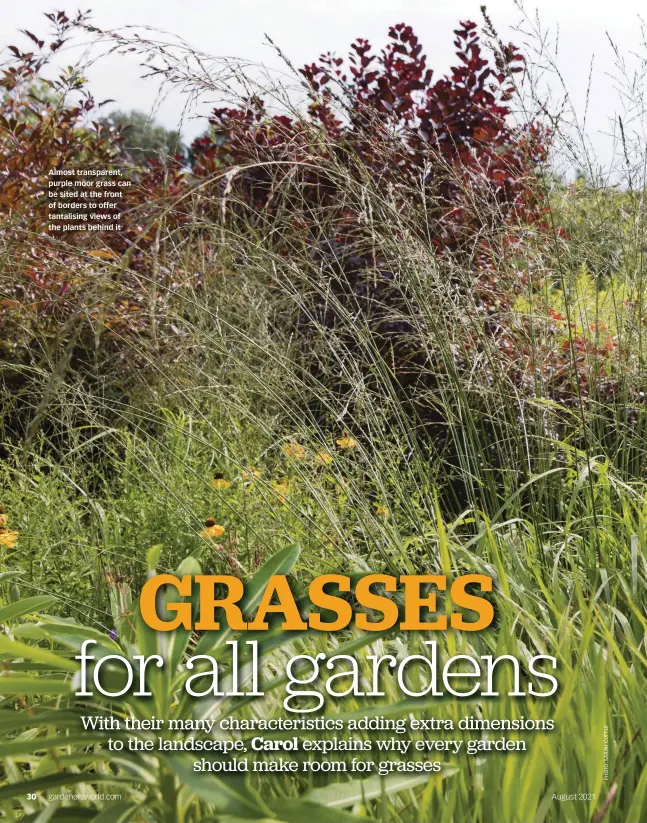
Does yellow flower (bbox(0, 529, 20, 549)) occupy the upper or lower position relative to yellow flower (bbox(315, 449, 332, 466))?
lower

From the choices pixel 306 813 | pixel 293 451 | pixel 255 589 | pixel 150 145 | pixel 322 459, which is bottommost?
pixel 306 813

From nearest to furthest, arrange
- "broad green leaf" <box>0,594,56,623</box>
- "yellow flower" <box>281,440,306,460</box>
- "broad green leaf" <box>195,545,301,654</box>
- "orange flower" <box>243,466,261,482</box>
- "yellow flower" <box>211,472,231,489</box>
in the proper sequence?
1. "broad green leaf" <box>195,545,301,654</box>
2. "broad green leaf" <box>0,594,56,623</box>
3. "orange flower" <box>243,466,261,482</box>
4. "yellow flower" <box>281,440,306,460</box>
5. "yellow flower" <box>211,472,231,489</box>

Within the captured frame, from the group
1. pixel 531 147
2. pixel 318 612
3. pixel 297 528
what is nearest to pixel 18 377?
pixel 297 528

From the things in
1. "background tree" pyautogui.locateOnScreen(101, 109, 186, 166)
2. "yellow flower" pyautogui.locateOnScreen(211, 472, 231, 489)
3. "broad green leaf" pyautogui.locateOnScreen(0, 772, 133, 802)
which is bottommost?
"broad green leaf" pyautogui.locateOnScreen(0, 772, 133, 802)

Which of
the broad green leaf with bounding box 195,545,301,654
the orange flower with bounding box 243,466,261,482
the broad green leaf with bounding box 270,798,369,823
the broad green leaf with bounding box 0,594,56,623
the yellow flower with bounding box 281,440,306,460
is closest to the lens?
the broad green leaf with bounding box 270,798,369,823

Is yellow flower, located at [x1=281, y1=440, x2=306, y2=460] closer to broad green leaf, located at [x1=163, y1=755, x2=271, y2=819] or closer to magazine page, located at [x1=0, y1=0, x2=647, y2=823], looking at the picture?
magazine page, located at [x1=0, y1=0, x2=647, y2=823]

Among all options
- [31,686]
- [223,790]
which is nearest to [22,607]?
[31,686]

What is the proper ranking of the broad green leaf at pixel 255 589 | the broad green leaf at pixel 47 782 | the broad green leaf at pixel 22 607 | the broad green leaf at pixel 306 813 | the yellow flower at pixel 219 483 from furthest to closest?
the yellow flower at pixel 219 483
the broad green leaf at pixel 22 607
the broad green leaf at pixel 255 589
the broad green leaf at pixel 47 782
the broad green leaf at pixel 306 813

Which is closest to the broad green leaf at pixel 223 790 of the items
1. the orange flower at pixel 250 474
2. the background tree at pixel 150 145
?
the orange flower at pixel 250 474

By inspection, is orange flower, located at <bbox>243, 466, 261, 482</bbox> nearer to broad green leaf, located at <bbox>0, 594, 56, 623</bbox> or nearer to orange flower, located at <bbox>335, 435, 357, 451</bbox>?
orange flower, located at <bbox>335, 435, 357, 451</bbox>

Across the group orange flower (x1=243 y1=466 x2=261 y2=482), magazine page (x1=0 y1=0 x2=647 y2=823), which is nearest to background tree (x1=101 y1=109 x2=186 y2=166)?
magazine page (x1=0 y1=0 x2=647 y2=823)

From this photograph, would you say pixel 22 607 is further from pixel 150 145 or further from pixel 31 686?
pixel 150 145

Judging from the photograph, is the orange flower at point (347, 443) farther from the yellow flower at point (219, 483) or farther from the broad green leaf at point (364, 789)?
the broad green leaf at point (364, 789)

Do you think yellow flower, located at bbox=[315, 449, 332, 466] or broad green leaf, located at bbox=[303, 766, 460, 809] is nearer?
broad green leaf, located at bbox=[303, 766, 460, 809]
